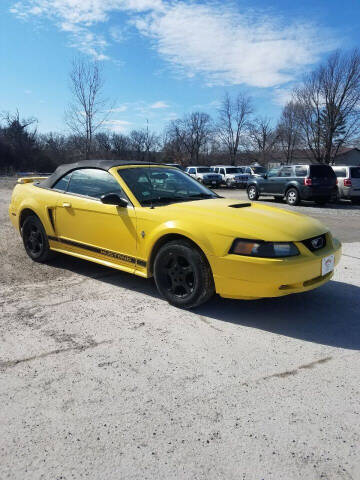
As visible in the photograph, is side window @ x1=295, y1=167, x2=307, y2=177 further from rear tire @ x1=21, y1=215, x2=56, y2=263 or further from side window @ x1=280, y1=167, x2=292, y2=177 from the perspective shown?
rear tire @ x1=21, y1=215, x2=56, y2=263

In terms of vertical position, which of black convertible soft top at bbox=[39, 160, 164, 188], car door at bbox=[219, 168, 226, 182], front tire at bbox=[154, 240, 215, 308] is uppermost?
car door at bbox=[219, 168, 226, 182]

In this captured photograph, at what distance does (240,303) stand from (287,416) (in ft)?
5.84

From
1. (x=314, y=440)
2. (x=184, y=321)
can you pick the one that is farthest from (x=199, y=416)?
(x=184, y=321)

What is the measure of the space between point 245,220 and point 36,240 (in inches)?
126

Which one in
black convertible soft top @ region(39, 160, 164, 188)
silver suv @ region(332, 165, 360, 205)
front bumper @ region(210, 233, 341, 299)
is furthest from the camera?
silver suv @ region(332, 165, 360, 205)

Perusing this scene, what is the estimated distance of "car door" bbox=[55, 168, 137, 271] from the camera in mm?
4078

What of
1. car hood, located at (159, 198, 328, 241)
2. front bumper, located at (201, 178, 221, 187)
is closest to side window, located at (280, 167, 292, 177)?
front bumper, located at (201, 178, 221, 187)

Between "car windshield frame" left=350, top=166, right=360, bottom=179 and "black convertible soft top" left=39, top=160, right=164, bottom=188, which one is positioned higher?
"car windshield frame" left=350, top=166, right=360, bottom=179

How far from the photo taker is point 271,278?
3217 millimetres

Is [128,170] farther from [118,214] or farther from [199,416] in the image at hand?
[199,416]

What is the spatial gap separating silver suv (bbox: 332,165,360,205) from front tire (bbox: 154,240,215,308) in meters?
14.5

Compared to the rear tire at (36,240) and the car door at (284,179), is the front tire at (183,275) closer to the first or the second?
the rear tire at (36,240)

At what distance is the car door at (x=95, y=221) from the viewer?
4.08 meters

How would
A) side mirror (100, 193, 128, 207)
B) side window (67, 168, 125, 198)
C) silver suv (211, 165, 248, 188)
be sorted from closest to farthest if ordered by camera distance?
side mirror (100, 193, 128, 207) < side window (67, 168, 125, 198) < silver suv (211, 165, 248, 188)
